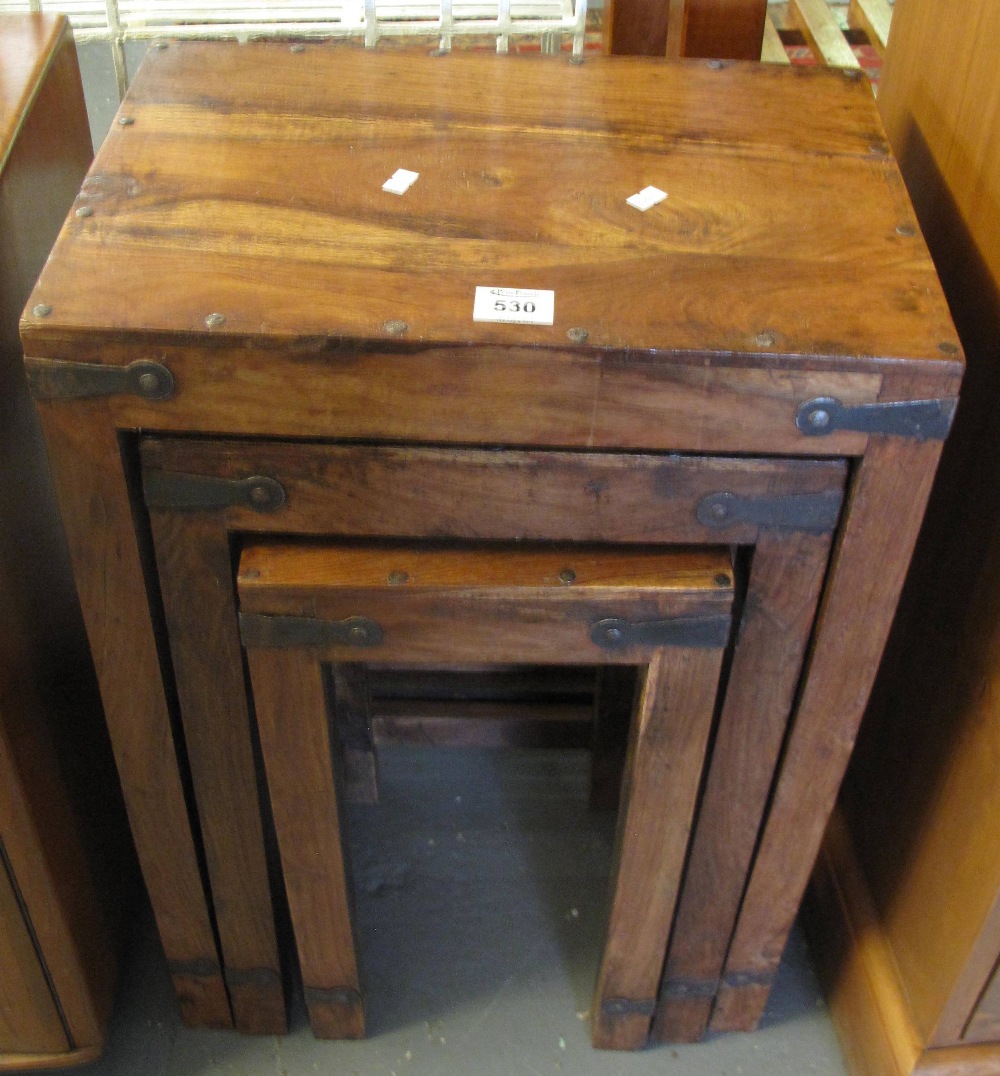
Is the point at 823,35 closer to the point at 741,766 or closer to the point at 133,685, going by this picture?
the point at 741,766

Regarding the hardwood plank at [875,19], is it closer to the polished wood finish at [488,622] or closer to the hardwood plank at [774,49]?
the hardwood plank at [774,49]

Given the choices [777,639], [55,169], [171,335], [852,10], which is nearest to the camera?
[171,335]

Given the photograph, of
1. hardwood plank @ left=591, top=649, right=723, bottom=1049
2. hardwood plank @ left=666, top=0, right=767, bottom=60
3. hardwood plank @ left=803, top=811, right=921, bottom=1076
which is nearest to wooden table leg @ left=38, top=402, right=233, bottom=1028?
hardwood plank @ left=591, top=649, right=723, bottom=1049

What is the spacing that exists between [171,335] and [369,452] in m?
0.14

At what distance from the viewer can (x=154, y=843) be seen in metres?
1.06

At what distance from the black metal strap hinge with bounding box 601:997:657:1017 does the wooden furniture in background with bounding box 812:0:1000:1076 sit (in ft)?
0.71

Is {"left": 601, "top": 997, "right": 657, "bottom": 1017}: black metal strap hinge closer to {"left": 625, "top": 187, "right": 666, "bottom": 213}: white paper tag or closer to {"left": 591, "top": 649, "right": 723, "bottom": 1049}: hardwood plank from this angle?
{"left": 591, "top": 649, "right": 723, "bottom": 1049}: hardwood plank

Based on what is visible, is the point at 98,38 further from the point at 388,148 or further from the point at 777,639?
the point at 777,639

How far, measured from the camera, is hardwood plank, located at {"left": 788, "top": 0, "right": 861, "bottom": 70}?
2.20 m

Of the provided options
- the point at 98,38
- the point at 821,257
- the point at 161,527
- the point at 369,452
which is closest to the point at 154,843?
the point at 161,527

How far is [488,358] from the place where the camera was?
750mm

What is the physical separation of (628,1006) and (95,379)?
794 millimetres

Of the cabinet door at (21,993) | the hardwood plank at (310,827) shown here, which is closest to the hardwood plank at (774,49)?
the hardwood plank at (310,827)

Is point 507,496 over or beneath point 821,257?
beneath
